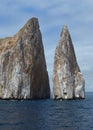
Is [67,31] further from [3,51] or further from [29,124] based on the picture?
[29,124]

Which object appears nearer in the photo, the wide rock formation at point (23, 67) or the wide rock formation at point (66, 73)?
the wide rock formation at point (66, 73)

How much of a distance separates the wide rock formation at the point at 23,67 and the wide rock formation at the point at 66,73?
8855mm

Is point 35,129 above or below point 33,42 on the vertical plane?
below

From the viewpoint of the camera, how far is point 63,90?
18388 centimetres

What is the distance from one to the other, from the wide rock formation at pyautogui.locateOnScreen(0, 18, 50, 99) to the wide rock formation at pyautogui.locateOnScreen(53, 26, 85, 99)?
29.1 ft

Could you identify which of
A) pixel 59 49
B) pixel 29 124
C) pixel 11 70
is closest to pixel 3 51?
pixel 11 70

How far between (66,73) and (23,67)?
56.9 feet

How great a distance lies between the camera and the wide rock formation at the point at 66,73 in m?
184

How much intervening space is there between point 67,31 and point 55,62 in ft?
46.3

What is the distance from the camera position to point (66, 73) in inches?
7367

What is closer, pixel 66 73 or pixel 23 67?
pixel 66 73

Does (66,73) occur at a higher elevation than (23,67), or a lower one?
lower

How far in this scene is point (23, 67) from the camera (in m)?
189

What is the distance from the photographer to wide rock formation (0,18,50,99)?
18525 centimetres
